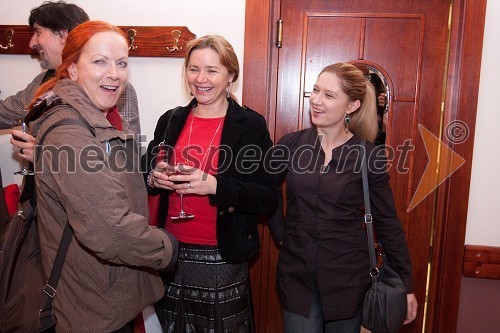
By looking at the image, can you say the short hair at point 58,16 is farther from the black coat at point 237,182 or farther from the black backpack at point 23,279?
the black backpack at point 23,279

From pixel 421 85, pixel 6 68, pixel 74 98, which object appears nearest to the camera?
pixel 74 98

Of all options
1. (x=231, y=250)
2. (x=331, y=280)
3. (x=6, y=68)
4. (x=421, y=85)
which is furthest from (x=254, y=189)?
(x=6, y=68)

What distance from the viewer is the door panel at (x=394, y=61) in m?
2.09

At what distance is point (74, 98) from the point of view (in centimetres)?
122

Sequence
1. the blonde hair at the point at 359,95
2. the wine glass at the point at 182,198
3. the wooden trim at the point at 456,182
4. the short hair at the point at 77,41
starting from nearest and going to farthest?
the short hair at the point at 77,41, the wine glass at the point at 182,198, the blonde hair at the point at 359,95, the wooden trim at the point at 456,182

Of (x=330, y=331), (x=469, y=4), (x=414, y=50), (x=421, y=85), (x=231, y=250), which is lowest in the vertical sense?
(x=330, y=331)

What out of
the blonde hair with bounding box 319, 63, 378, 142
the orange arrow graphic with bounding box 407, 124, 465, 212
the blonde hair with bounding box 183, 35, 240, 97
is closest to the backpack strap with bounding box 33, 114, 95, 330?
the blonde hair with bounding box 183, 35, 240, 97

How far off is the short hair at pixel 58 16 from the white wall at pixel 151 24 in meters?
0.36

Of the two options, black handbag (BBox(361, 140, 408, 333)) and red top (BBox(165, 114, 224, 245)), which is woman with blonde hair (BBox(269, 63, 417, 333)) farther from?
red top (BBox(165, 114, 224, 245))

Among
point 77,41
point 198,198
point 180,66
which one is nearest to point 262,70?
point 180,66

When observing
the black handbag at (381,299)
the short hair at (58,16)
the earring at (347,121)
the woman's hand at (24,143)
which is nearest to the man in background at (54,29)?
the short hair at (58,16)

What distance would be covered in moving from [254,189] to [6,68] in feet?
5.33

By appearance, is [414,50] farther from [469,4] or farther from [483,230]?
[483,230]

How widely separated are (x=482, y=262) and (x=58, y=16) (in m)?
2.24
